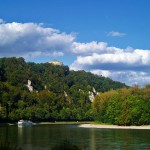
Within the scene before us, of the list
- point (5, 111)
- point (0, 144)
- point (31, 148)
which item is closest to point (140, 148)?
point (31, 148)

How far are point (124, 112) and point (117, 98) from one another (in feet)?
34.5

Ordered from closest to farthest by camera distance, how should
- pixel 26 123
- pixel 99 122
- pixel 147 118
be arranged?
pixel 147 118 < pixel 26 123 < pixel 99 122

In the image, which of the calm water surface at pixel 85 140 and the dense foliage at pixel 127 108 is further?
the dense foliage at pixel 127 108

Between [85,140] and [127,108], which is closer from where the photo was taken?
[85,140]

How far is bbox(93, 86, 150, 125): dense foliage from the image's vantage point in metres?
160

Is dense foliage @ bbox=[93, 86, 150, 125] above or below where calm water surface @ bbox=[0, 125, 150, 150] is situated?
above

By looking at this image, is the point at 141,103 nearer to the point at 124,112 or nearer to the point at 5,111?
the point at 124,112

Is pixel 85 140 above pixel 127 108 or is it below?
Result: below

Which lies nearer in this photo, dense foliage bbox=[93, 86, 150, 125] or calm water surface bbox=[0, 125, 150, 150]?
calm water surface bbox=[0, 125, 150, 150]

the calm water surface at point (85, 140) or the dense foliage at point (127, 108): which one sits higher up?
the dense foliage at point (127, 108)

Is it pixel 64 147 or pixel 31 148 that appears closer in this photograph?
pixel 64 147

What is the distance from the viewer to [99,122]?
187m

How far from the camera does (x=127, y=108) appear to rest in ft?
541

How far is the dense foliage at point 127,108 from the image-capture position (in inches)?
6314
